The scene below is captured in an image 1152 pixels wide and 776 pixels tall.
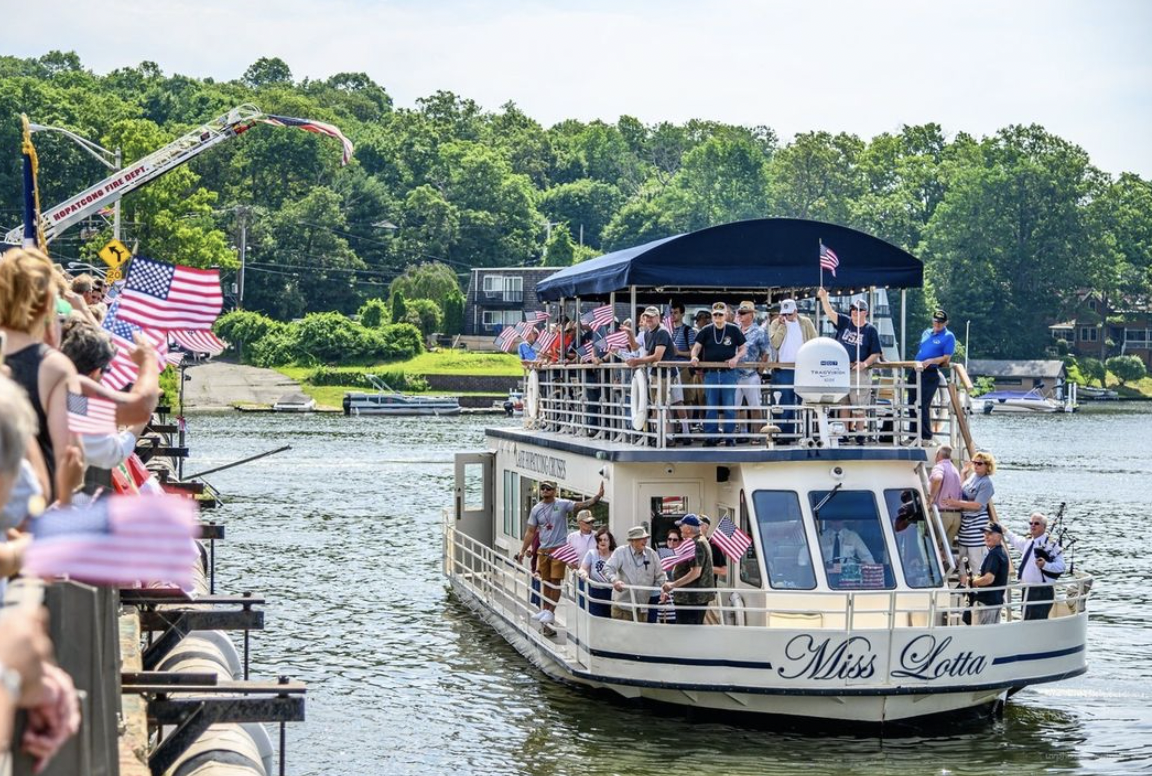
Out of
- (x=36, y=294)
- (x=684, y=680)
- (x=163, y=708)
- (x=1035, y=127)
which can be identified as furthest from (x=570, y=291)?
(x=1035, y=127)

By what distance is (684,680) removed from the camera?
18.0m

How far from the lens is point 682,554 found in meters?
18.6

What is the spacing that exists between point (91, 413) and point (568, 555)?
12.9 meters

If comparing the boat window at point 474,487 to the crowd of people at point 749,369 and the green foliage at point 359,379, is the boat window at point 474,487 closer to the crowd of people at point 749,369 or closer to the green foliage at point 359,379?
the crowd of people at point 749,369

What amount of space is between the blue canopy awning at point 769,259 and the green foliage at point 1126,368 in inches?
5436

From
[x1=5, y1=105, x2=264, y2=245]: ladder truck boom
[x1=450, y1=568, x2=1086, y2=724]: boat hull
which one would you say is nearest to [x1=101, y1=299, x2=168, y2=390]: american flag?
[x1=450, y1=568, x2=1086, y2=724]: boat hull

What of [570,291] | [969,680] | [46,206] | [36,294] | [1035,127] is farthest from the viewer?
[1035,127]

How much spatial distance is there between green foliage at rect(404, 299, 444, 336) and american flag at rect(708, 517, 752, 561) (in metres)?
104

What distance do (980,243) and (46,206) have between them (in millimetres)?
83480

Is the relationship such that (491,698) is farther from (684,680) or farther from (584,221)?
(584,221)

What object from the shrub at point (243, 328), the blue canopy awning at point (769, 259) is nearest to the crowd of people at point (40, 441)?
the blue canopy awning at point (769, 259)

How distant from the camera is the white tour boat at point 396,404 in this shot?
101438mm

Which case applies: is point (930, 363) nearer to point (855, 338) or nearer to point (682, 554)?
point (855, 338)

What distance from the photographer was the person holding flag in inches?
792
